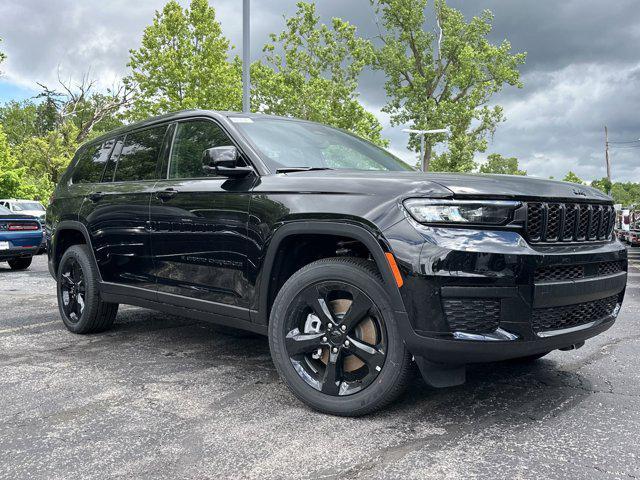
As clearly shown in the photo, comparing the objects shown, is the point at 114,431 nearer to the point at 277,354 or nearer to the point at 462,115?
the point at 277,354

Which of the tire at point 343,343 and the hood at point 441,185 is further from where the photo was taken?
the tire at point 343,343

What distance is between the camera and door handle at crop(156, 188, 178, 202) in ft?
13.6

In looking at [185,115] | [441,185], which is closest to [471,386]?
[441,185]

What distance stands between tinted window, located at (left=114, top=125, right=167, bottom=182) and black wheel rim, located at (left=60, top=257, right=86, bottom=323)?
0.96 metres

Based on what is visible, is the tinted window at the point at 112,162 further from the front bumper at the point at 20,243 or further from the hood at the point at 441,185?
the front bumper at the point at 20,243

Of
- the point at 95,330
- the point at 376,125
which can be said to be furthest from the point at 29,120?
the point at 95,330

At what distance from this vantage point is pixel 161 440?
2.83 metres

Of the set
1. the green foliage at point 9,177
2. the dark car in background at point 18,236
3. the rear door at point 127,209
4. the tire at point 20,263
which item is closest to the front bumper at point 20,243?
the dark car in background at point 18,236

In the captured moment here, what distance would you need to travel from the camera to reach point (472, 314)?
275 centimetres

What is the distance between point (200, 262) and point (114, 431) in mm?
1250

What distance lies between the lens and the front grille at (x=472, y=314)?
275 cm

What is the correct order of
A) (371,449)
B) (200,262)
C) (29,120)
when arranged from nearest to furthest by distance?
(371,449), (200,262), (29,120)

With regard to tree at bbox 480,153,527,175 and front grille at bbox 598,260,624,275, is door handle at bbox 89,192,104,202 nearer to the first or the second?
front grille at bbox 598,260,624,275

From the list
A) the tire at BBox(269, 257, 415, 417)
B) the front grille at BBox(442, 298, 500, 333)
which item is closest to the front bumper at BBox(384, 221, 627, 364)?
the front grille at BBox(442, 298, 500, 333)
